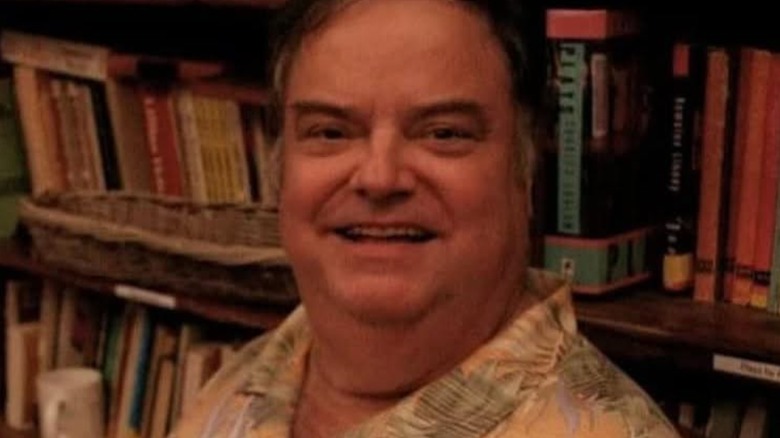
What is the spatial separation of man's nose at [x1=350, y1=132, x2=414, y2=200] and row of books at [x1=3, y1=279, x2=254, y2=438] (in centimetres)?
91

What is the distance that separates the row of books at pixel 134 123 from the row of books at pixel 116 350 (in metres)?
0.21

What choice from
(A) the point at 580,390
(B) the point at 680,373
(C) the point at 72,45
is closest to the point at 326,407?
(A) the point at 580,390

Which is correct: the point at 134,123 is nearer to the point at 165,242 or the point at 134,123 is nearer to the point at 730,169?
the point at 165,242

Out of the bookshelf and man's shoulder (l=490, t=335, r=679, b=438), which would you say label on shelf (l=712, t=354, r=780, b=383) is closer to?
the bookshelf

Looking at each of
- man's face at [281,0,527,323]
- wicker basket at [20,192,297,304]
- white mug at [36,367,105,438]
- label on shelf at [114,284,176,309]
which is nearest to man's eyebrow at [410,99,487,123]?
man's face at [281,0,527,323]

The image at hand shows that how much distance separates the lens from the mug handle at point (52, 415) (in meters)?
2.22

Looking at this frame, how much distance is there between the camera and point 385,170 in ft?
3.85

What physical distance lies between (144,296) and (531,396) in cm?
96

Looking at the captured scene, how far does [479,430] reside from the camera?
1.17 m

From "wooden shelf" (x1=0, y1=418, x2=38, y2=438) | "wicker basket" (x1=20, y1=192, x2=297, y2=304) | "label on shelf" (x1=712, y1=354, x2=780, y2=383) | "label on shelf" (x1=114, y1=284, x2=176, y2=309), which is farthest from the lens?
"wooden shelf" (x1=0, y1=418, x2=38, y2=438)

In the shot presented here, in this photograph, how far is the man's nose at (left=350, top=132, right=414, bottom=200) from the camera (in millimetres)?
1175

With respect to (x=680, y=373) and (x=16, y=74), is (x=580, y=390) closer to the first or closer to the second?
(x=680, y=373)

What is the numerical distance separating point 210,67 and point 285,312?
1.29 feet

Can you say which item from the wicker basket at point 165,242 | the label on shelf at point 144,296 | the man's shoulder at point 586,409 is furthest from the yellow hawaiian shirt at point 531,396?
the label on shelf at point 144,296
